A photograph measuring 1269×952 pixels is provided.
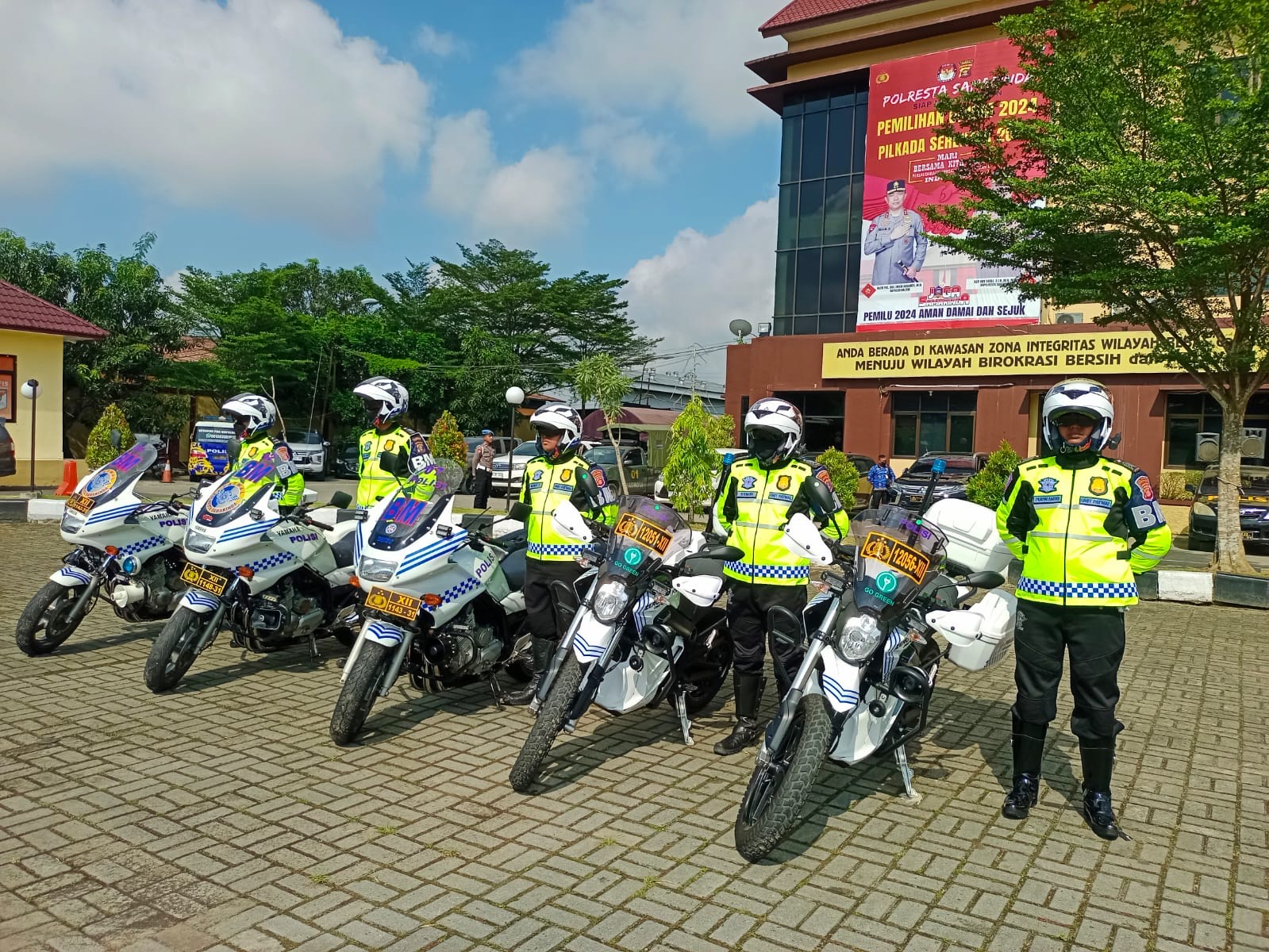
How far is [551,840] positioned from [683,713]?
1.51m

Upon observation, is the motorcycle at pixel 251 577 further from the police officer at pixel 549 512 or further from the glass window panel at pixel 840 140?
the glass window panel at pixel 840 140

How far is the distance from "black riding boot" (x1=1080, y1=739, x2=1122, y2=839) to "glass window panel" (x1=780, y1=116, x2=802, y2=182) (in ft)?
96.1

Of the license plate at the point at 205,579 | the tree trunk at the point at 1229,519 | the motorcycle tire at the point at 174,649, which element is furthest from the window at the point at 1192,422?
the motorcycle tire at the point at 174,649

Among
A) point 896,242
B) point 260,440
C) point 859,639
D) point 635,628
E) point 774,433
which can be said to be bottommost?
point 635,628

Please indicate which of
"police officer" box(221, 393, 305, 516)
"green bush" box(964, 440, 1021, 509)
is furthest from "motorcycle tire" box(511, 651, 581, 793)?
"green bush" box(964, 440, 1021, 509)

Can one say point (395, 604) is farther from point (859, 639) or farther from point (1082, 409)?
point (1082, 409)

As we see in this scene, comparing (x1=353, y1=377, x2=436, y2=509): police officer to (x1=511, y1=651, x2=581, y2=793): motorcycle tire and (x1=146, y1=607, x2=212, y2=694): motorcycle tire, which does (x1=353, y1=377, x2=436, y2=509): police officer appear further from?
(x1=511, y1=651, x2=581, y2=793): motorcycle tire

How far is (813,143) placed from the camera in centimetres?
3106

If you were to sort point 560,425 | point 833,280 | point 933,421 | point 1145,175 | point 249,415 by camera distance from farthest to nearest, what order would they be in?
point 833,280 < point 933,421 < point 1145,175 < point 249,415 < point 560,425

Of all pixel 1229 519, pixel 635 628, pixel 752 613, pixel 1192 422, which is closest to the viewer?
pixel 635 628

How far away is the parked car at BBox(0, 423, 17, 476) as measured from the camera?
21.7 metres

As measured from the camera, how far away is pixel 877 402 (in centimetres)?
2825

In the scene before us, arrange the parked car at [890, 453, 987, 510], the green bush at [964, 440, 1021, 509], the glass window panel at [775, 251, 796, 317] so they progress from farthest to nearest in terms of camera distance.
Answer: the glass window panel at [775, 251, 796, 317] → the parked car at [890, 453, 987, 510] → the green bush at [964, 440, 1021, 509]

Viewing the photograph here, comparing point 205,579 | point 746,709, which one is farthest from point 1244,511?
point 205,579
